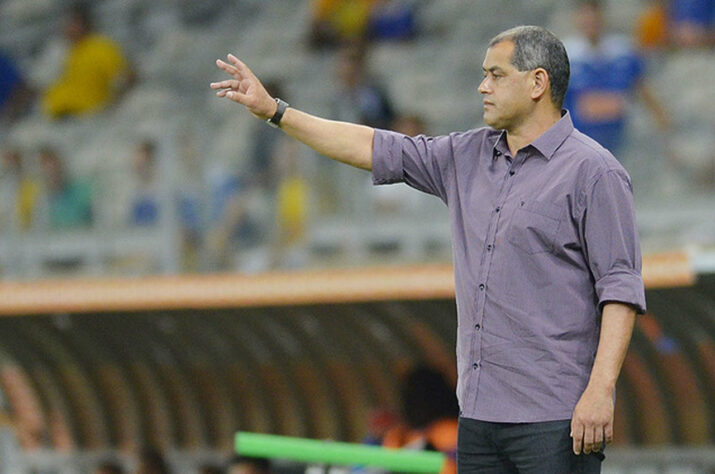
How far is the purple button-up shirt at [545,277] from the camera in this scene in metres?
3.57

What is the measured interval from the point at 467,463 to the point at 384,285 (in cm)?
363

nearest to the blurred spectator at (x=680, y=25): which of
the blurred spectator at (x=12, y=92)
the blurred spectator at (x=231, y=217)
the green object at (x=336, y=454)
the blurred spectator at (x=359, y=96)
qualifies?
the blurred spectator at (x=359, y=96)

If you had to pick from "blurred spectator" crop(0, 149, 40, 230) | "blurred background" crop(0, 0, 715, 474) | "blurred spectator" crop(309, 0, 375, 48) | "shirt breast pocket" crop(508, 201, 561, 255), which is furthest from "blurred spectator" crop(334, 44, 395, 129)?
"shirt breast pocket" crop(508, 201, 561, 255)

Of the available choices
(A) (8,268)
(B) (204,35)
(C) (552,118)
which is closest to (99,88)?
(B) (204,35)

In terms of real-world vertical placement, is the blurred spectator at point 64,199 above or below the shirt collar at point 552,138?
above

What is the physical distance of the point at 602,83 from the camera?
7.51m

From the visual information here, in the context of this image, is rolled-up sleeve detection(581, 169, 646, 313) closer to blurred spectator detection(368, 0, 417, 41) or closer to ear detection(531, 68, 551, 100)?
ear detection(531, 68, 551, 100)

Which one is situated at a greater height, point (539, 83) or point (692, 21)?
point (692, 21)

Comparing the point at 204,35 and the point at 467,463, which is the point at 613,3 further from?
the point at 467,463

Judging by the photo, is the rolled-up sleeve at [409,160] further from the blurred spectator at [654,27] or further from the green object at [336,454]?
the blurred spectator at [654,27]

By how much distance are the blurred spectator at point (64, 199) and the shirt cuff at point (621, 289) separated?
16.4ft

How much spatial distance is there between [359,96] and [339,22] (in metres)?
2.64

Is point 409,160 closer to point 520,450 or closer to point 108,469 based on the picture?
point 520,450

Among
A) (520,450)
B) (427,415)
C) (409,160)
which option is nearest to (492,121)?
(409,160)
